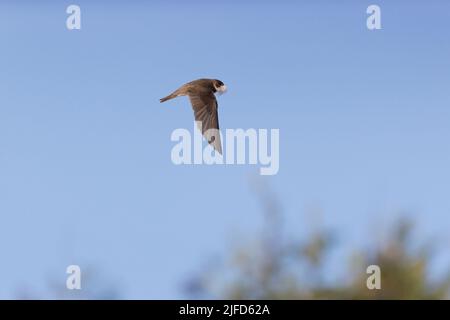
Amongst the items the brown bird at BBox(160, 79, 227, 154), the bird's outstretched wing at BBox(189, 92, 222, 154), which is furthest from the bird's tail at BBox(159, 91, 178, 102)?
the bird's outstretched wing at BBox(189, 92, 222, 154)

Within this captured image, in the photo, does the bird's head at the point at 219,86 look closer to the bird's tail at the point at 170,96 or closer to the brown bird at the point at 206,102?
the brown bird at the point at 206,102

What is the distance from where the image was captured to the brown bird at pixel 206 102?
9.91ft

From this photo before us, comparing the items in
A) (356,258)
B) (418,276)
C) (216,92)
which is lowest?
(418,276)

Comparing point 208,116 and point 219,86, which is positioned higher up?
point 219,86

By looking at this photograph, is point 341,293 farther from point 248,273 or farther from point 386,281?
point 248,273

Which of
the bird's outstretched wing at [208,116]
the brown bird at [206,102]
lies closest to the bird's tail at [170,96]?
the brown bird at [206,102]

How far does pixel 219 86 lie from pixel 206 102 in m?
0.16

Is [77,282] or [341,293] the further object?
[341,293]

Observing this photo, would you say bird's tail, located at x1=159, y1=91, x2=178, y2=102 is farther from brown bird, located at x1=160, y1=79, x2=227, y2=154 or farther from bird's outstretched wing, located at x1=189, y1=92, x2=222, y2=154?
bird's outstretched wing, located at x1=189, y1=92, x2=222, y2=154

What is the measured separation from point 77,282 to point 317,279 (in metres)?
1.11

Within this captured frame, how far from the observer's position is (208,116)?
311cm
